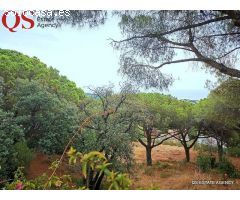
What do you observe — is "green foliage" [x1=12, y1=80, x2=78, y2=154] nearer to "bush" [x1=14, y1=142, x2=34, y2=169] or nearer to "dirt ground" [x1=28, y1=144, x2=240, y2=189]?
"bush" [x1=14, y1=142, x2=34, y2=169]

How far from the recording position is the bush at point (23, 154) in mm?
6092

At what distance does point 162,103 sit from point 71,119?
1.71 m

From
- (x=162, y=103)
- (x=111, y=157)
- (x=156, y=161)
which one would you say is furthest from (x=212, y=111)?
(x=111, y=157)

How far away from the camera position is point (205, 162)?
6.48m

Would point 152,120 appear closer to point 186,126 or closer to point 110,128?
point 186,126

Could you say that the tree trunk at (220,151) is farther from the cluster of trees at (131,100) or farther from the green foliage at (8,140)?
the green foliage at (8,140)

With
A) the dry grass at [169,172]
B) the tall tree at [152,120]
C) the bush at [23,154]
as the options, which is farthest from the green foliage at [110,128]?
the bush at [23,154]

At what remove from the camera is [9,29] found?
5.03 meters

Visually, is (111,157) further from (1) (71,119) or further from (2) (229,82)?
(2) (229,82)

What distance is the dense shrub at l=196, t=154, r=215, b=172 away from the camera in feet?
20.2

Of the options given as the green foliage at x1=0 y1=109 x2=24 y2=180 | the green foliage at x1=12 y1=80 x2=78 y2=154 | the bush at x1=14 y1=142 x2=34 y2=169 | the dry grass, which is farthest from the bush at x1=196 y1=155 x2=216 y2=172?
the green foliage at x1=0 y1=109 x2=24 y2=180

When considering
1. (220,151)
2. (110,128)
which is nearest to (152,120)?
(110,128)
